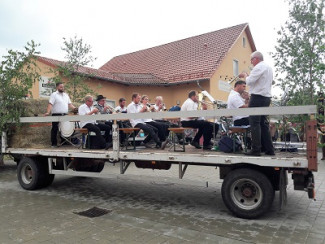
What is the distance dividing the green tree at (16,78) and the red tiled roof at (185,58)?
10235 mm

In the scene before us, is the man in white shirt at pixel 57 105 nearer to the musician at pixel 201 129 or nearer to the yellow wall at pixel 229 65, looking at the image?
the musician at pixel 201 129

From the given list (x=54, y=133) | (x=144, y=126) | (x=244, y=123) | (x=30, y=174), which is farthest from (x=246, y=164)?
(x=30, y=174)

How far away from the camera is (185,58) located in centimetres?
1997

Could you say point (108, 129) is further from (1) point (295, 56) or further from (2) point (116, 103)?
(2) point (116, 103)

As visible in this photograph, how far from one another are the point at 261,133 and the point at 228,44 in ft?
49.4

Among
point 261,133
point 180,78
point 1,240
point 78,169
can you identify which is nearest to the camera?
point 1,240

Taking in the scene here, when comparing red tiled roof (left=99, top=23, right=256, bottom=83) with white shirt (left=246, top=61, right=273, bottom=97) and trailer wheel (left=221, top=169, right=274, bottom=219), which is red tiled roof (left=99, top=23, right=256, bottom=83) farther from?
trailer wheel (left=221, top=169, right=274, bottom=219)

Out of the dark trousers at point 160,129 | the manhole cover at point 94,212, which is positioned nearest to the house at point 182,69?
the dark trousers at point 160,129

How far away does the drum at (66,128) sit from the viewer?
7.21 meters

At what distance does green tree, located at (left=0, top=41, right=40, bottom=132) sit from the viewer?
765 cm

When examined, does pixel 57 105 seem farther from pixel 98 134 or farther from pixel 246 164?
pixel 246 164

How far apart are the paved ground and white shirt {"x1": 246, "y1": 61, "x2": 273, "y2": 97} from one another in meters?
1.77

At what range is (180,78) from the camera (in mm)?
17641

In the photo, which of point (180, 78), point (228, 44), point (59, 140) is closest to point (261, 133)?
point (59, 140)
